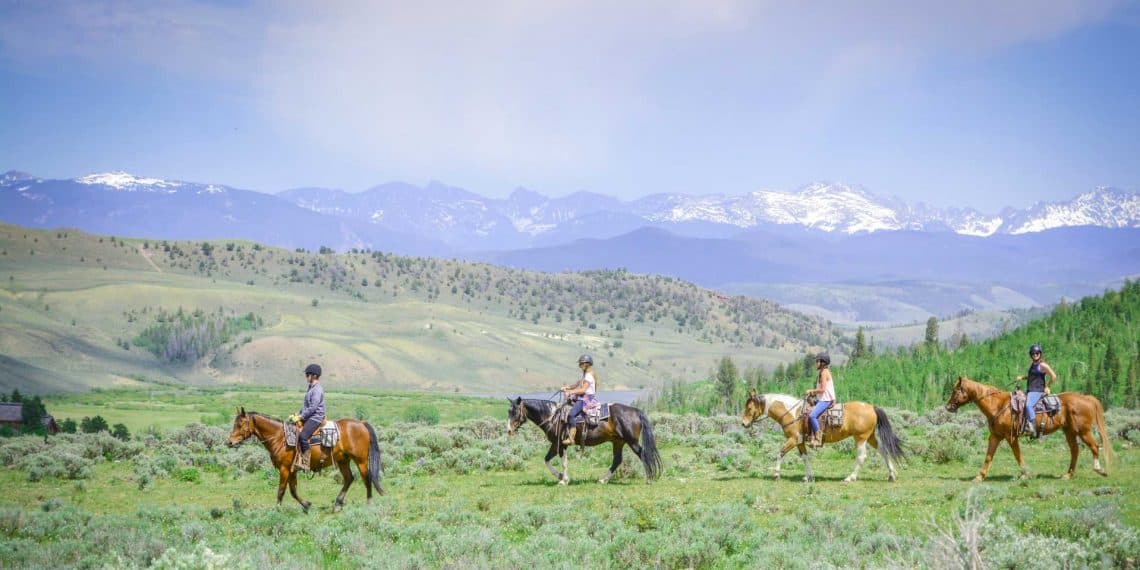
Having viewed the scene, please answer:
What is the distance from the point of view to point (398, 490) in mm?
18797

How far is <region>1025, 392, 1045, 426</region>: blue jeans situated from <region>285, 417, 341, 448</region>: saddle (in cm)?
1487

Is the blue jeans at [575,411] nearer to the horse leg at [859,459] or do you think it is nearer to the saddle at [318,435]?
the saddle at [318,435]

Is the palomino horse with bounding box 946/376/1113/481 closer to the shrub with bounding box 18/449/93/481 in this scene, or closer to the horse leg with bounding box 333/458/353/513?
the horse leg with bounding box 333/458/353/513

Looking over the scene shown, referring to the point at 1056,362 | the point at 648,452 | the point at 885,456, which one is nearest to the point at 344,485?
the point at 648,452

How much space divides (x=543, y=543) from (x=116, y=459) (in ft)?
66.7

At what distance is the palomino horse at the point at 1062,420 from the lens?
17.0 m

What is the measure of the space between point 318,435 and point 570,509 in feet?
17.6

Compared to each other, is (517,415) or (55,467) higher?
(517,415)

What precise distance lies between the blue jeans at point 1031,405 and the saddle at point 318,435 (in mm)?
14868

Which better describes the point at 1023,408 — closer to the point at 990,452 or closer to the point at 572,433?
the point at 990,452

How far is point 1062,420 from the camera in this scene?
17219 mm

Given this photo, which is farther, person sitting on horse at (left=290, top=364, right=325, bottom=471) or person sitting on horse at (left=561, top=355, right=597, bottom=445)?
person sitting on horse at (left=561, top=355, right=597, bottom=445)

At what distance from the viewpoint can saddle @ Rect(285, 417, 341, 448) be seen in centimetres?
1579

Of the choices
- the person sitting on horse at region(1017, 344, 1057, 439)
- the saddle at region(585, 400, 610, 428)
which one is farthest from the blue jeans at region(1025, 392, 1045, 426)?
the saddle at region(585, 400, 610, 428)
